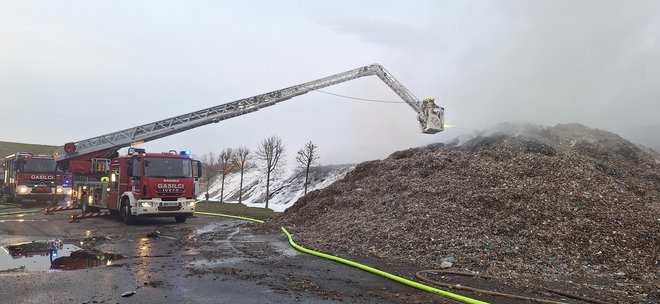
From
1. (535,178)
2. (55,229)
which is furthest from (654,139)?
(55,229)

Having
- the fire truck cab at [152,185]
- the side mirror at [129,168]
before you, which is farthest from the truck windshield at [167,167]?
the side mirror at [129,168]

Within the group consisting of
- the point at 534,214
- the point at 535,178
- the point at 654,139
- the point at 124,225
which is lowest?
the point at 124,225

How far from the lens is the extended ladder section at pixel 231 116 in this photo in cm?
1912

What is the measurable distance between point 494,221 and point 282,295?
6.12 metres

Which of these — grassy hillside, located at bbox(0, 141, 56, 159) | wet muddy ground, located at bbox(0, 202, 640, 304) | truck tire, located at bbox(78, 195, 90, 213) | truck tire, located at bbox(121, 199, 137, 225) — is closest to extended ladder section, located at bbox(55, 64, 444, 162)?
truck tire, located at bbox(78, 195, 90, 213)

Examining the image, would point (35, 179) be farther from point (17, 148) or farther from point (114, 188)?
point (17, 148)

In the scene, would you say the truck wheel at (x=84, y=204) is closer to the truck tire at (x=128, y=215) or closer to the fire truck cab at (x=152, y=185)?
the fire truck cab at (x=152, y=185)

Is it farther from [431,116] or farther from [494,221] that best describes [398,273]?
[431,116]

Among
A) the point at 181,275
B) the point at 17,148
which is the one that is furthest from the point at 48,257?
the point at 17,148

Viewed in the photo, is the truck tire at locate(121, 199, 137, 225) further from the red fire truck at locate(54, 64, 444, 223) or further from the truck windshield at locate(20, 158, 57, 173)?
the truck windshield at locate(20, 158, 57, 173)

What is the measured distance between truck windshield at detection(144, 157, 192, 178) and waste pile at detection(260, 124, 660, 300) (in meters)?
3.89

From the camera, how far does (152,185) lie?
48.6 ft

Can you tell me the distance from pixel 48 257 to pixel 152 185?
610 centimetres

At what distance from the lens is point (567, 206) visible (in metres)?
10.4
